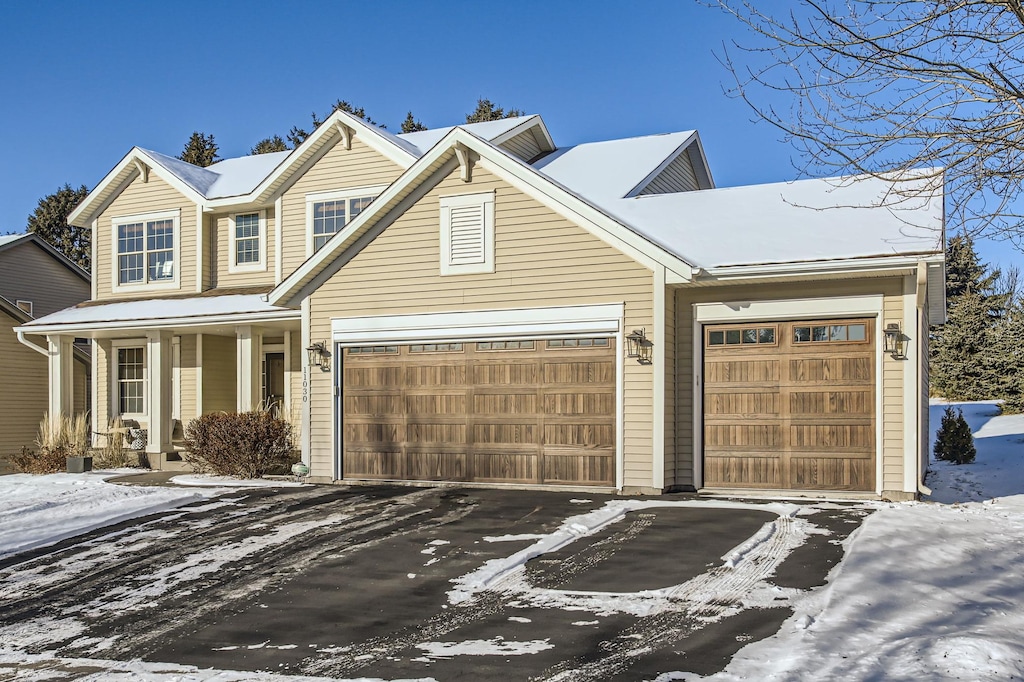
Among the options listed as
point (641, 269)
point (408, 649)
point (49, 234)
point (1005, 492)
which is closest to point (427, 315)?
point (641, 269)

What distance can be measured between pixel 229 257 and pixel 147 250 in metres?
2.16

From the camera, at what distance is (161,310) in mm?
19469

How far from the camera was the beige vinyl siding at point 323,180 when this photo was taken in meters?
19.2

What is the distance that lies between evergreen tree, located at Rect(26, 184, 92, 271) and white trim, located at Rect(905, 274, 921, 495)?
3945 centimetres

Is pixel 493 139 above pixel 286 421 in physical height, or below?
above

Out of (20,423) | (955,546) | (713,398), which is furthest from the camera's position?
(20,423)

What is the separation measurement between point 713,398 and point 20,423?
19.2 meters

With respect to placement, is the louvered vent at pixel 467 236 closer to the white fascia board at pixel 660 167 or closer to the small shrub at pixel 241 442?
the white fascia board at pixel 660 167

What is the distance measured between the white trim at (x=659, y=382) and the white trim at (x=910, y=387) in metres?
3.07

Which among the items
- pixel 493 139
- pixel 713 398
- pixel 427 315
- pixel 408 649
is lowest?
pixel 408 649

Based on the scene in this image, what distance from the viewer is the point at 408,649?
22.7 ft

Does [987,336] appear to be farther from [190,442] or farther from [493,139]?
[190,442]

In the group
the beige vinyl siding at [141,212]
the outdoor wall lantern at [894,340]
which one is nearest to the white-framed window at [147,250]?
the beige vinyl siding at [141,212]

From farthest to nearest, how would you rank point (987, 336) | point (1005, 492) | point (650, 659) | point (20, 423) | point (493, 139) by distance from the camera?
point (987, 336)
point (20, 423)
point (493, 139)
point (1005, 492)
point (650, 659)
